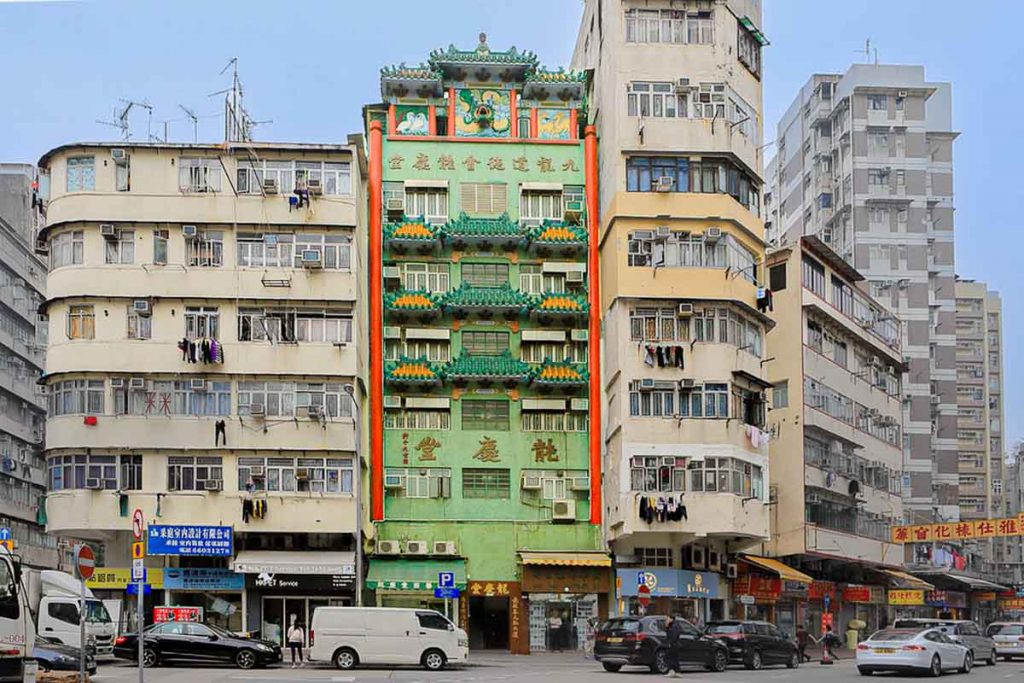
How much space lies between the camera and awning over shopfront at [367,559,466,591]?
184ft

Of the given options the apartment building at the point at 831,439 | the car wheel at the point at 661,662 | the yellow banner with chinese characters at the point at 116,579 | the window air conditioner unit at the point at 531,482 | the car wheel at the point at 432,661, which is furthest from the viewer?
the apartment building at the point at 831,439

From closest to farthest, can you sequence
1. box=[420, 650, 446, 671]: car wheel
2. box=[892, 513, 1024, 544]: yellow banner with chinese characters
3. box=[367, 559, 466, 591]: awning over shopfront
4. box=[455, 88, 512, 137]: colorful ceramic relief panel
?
box=[420, 650, 446, 671]: car wheel
box=[367, 559, 466, 591]: awning over shopfront
box=[455, 88, 512, 137]: colorful ceramic relief panel
box=[892, 513, 1024, 544]: yellow banner with chinese characters

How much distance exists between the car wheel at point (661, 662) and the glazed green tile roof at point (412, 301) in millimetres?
22211

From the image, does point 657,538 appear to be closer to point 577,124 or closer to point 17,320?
point 577,124

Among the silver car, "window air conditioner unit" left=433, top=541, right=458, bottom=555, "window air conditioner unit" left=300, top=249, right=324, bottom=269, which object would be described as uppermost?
"window air conditioner unit" left=300, top=249, right=324, bottom=269

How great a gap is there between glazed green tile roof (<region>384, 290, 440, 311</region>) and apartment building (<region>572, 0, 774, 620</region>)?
23.1 feet

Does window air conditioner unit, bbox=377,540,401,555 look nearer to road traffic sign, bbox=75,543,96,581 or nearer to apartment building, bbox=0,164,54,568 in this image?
road traffic sign, bbox=75,543,96,581

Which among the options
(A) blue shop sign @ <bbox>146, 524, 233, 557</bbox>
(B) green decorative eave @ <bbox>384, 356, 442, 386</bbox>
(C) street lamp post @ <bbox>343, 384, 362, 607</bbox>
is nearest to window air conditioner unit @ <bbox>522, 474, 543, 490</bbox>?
(B) green decorative eave @ <bbox>384, 356, 442, 386</bbox>

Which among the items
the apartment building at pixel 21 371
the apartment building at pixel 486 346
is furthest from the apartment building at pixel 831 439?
the apartment building at pixel 21 371

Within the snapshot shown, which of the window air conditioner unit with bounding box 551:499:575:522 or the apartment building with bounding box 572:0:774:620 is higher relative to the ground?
the apartment building with bounding box 572:0:774:620

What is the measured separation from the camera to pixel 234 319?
54562 millimetres

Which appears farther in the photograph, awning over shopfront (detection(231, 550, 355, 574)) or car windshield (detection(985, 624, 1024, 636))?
awning over shopfront (detection(231, 550, 355, 574))

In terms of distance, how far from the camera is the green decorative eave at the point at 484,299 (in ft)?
192

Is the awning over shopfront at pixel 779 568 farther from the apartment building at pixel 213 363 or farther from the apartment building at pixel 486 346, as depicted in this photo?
the apartment building at pixel 213 363
